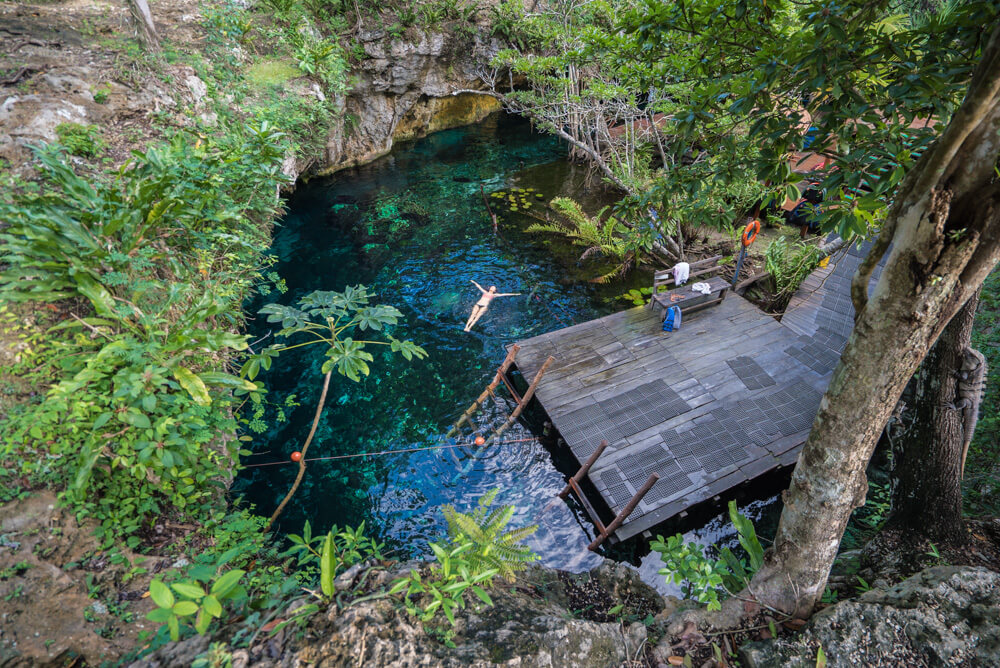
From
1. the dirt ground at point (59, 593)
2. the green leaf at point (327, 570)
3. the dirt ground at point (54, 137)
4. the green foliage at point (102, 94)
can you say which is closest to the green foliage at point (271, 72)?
the dirt ground at point (54, 137)

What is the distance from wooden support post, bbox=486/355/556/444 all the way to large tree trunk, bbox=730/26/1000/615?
15.8ft

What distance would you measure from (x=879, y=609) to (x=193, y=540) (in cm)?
634

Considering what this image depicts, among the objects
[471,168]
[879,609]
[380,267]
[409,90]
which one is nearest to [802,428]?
[879,609]

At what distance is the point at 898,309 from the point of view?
10.2ft

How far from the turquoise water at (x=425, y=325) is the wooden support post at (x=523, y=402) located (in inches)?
10.3

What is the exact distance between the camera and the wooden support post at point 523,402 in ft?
27.7

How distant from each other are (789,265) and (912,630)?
367 inches

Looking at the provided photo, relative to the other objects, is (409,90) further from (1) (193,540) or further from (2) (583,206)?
(1) (193,540)

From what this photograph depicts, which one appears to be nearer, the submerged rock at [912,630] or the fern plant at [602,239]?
the submerged rock at [912,630]

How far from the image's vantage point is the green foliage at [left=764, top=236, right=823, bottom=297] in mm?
10438

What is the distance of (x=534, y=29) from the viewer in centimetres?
1424

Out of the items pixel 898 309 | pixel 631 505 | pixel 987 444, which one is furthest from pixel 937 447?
pixel 631 505

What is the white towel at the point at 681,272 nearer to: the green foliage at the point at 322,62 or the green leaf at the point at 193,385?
the green leaf at the point at 193,385

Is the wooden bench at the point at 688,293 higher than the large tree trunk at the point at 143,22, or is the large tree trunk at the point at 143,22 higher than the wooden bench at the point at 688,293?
the large tree trunk at the point at 143,22
